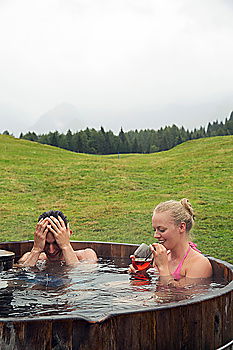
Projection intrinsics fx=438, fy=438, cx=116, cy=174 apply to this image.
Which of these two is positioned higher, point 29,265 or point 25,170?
point 25,170

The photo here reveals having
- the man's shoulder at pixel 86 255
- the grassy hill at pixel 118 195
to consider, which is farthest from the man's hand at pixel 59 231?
the grassy hill at pixel 118 195

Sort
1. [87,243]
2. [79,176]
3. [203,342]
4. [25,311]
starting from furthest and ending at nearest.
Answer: [79,176] < [87,243] < [25,311] < [203,342]

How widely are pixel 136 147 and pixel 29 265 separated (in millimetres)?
65533

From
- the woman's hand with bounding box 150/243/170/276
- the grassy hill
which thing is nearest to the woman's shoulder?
the woman's hand with bounding box 150/243/170/276

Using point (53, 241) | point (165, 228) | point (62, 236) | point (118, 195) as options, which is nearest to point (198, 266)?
point (165, 228)

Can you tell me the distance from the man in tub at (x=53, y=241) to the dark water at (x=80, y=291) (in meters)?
0.10

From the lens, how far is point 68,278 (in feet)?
12.8

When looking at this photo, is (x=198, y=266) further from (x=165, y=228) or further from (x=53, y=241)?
(x=53, y=241)

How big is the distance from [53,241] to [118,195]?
37.2 ft

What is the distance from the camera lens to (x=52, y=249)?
14.4 feet

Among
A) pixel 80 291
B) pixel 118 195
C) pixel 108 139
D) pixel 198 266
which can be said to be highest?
pixel 108 139

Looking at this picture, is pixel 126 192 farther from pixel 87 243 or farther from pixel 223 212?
pixel 87 243

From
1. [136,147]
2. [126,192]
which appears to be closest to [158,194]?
[126,192]

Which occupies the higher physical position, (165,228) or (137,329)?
(165,228)
